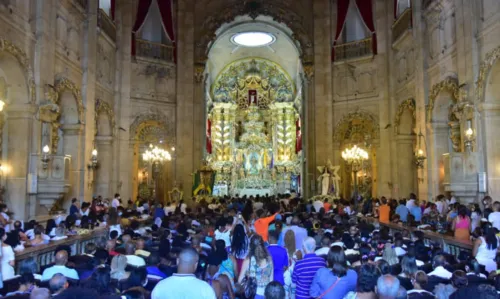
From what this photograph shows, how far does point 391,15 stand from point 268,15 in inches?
288

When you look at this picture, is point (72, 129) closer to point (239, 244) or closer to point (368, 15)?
point (239, 244)

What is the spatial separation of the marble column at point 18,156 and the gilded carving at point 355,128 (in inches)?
621

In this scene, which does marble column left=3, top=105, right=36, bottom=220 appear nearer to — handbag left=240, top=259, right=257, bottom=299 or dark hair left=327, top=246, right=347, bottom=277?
handbag left=240, top=259, right=257, bottom=299

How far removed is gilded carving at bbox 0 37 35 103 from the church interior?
0.21 feet

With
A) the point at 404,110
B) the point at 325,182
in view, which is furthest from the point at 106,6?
the point at 404,110

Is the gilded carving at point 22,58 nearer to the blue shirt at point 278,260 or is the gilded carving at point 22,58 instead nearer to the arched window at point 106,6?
the arched window at point 106,6

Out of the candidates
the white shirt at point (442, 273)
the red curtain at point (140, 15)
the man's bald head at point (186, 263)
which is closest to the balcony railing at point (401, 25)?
the red curtain at point (140, 15)

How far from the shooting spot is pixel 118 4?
23750 millimetres

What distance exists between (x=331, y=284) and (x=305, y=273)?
67 cm

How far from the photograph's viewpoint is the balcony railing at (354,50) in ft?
82.2

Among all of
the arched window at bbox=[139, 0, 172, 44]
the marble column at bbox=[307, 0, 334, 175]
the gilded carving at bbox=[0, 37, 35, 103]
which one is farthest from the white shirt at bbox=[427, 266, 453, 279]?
the arched window at bbox=[139, 0, 172, 44]

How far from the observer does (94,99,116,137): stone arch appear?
→ 21.2m

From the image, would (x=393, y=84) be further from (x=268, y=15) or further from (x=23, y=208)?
(x=23, y=208)

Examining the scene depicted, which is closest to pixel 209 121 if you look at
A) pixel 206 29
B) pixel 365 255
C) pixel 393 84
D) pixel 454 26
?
pixel 206 29
